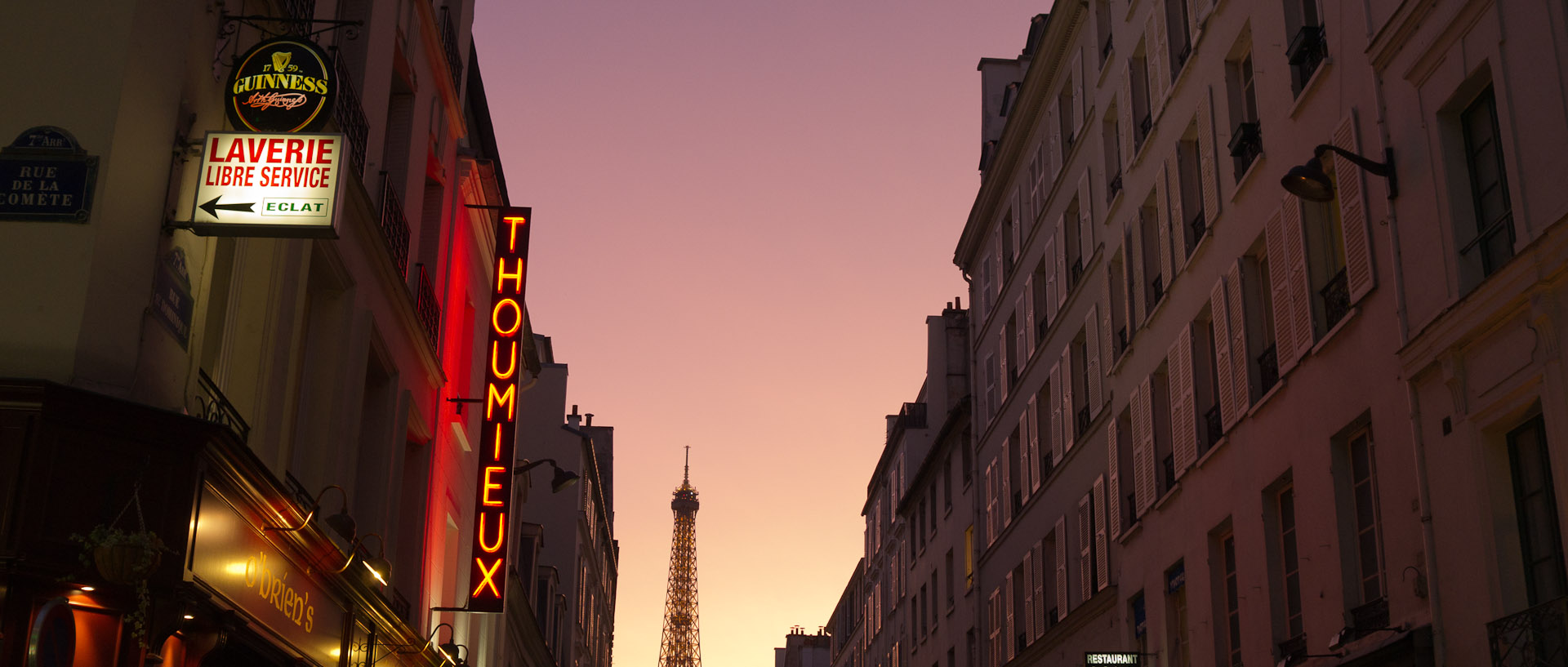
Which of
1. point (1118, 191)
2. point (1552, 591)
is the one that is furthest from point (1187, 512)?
point (1552, 591)

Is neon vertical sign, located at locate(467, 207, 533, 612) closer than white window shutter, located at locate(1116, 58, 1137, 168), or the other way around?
neon vertical sign, located at locate(467, 207, 533, 612)

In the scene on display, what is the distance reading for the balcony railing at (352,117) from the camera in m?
14.0

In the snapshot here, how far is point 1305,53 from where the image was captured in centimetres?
1667

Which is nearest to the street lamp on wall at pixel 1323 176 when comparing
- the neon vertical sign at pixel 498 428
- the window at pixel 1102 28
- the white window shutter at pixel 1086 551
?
the neon vertical sign at pixel 498 428

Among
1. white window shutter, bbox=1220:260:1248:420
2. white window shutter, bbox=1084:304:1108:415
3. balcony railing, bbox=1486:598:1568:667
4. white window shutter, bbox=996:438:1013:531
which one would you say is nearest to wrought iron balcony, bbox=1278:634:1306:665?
white window shutter, bbox=1220:260:1248:420

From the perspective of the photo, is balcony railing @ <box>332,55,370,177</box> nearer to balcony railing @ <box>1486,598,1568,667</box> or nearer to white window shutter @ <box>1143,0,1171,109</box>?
balcony railing @ <box>1486,598,1568,667</box>

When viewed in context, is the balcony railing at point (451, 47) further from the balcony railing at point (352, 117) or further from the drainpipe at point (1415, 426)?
the drainpipe at point (1415, 426)

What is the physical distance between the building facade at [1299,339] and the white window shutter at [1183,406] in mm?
56

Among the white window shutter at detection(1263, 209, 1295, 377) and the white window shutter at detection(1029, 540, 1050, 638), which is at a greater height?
the white window shutter at detection(1263, 209, 1295, 377)

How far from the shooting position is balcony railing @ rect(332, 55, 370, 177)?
45.8ft

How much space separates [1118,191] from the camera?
82.7 feet

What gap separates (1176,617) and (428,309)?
11.7 m

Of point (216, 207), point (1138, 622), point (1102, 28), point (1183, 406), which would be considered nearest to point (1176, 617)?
point (1138, 622)

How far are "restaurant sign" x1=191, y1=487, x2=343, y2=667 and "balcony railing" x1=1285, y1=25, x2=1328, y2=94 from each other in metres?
11.9
